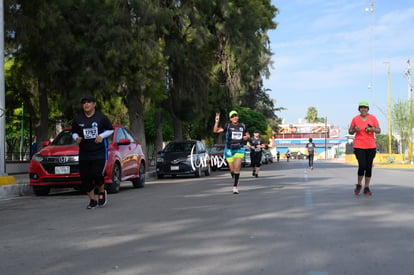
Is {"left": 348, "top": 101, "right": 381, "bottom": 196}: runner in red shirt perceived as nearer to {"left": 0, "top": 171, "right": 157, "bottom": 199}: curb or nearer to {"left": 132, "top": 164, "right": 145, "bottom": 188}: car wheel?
{"left": 132, "top": 164, "right": 145, "bottom": 188}: car wheel

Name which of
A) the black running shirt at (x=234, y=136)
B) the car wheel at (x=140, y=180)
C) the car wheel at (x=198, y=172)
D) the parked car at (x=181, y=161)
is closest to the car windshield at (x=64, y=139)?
the car wheel at (x=140, y=180)

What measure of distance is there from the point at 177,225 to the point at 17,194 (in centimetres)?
753

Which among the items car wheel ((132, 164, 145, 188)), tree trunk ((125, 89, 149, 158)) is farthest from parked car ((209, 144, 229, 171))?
car wheel ((132, 164, 145, 188))

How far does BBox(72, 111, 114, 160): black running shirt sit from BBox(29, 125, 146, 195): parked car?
3.06 m

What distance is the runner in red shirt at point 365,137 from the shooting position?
11750 millimetres

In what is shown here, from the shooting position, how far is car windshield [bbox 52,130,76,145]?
13.8 meters

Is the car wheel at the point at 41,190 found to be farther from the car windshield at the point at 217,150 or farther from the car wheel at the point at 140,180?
the car windshield at the point at 217,150

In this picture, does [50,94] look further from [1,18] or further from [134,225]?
[134,225]

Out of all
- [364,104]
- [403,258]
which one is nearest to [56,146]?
[364,104]

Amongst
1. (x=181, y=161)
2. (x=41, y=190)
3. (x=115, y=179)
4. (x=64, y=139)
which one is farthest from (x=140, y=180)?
(x=181, y=161)

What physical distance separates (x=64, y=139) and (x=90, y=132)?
448cm

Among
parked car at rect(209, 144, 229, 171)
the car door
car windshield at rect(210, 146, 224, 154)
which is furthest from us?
car windshield at rect(210, 146, 224, 154)

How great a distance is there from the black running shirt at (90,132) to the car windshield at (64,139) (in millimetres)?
3956

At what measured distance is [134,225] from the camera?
7.75 m
